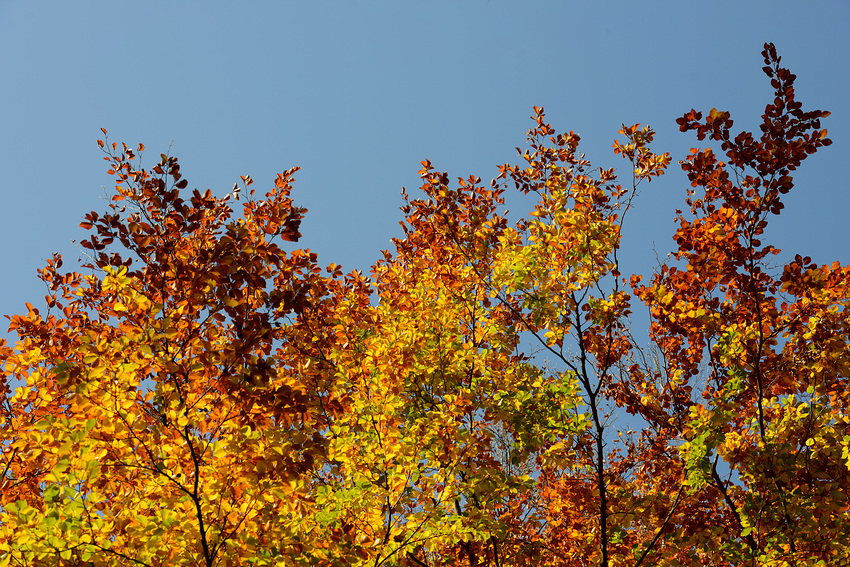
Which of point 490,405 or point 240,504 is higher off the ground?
point 490,405

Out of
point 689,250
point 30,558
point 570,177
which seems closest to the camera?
point 30,558

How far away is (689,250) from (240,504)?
393 cm

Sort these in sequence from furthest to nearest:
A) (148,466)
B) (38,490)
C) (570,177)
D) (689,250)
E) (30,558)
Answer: (570,177) → (689,250) → (38,490) → (148,466) → (30,558)

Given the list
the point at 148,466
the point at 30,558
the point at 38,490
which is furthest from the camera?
the point at 38,490

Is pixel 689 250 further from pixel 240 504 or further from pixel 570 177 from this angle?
pixel 240 504

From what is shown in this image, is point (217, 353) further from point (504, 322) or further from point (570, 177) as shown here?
point (570, 177)

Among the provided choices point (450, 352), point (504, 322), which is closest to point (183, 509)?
point (450, 352)

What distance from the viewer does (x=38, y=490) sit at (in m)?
4.37

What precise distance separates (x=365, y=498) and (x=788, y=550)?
3230mm

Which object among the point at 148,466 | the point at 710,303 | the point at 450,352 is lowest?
the point at 148,466

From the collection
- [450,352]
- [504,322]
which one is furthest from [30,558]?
[504,322]

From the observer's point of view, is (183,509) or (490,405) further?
(490,405)

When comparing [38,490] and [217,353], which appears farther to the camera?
[38,490]

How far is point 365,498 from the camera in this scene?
372cm
